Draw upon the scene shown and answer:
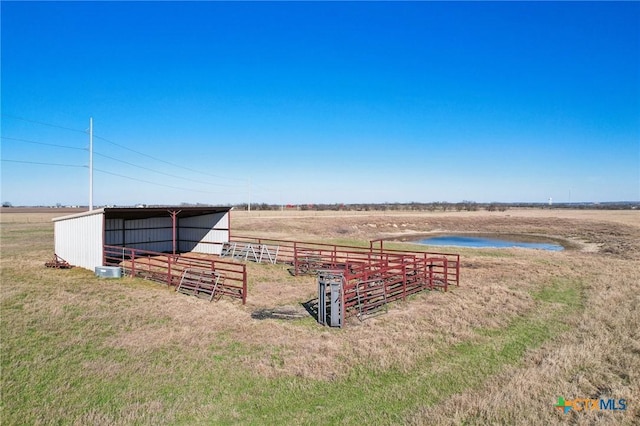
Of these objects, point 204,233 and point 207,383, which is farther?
point 204,233

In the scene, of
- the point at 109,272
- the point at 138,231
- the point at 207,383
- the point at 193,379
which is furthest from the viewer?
the point at 138,231

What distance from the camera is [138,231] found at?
2331cm

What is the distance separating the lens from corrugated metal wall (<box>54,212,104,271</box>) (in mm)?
17875

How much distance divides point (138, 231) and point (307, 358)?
737 inches

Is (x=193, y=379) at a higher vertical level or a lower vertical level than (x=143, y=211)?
lower

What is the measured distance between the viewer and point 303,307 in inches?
A: 481

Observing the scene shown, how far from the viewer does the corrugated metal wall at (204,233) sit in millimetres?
24109

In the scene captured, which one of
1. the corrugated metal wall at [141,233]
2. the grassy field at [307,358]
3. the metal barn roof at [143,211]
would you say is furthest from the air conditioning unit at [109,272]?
the corrugated metal wall at [141,233]

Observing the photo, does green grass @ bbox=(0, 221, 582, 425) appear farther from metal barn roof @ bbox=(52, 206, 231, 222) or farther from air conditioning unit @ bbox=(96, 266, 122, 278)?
metal barn roof @ bbox=(52, 206, 231, 222)

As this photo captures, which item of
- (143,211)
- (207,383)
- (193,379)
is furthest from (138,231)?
(207,383)

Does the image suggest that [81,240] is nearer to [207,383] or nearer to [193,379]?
[193,379]

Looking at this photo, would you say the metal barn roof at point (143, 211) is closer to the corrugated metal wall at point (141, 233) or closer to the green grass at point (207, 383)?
the corrugated metal wall at point (141, 233)

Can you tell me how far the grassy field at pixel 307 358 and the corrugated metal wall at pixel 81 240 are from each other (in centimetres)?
347

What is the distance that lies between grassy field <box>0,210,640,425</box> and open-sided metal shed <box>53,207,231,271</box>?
12.5 feet
